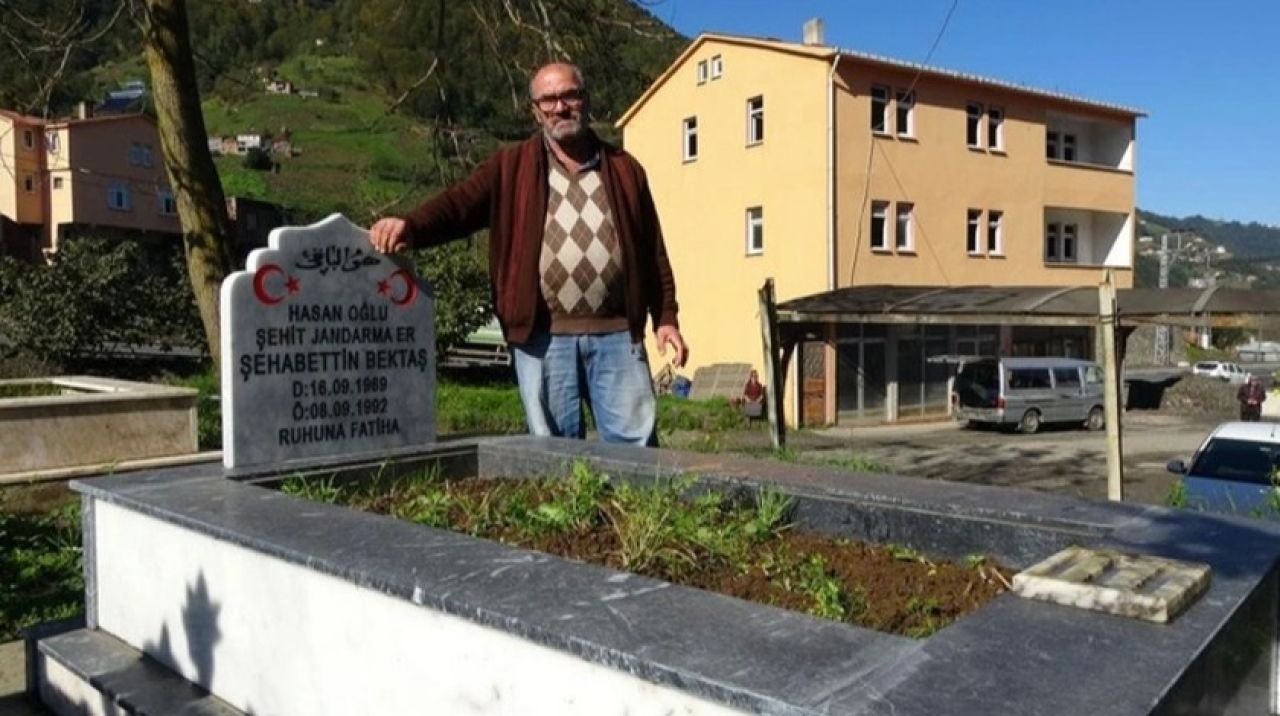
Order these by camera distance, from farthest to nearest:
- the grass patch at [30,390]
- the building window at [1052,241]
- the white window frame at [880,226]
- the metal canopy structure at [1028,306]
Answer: the building window at [1052,241] → the white window frame at [880,226] → the metal canopy structure at [1028,306] → the grass patch at [30,390]

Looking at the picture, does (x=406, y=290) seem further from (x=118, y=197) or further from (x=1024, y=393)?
(x=118, y=197)

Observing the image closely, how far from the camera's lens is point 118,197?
53.1 metres

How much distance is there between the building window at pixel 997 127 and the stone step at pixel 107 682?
97.6 ft

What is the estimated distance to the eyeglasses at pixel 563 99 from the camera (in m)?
4.13

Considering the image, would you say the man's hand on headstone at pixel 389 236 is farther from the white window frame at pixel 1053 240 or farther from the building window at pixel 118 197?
the building window at pixel 118 197

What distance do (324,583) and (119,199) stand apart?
57.8 meters

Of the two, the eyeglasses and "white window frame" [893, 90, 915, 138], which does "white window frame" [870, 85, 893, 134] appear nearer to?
"white window frame" [893, 90, 915, 138]

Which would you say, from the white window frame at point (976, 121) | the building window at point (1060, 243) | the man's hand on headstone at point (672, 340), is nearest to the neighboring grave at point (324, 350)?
the man's hand on headstone at point (672, 340)

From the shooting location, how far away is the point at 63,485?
7.97 metres

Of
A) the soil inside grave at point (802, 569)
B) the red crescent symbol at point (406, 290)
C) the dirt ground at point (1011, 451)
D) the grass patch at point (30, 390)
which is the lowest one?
the dirt ground at point (1011, 451)

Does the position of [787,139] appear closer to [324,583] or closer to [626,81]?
[626,81]

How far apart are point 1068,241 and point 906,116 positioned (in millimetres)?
9474

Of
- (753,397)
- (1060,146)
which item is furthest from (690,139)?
(1060,146)

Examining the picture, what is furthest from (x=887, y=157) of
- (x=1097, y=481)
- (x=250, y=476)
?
(x=250, y=476)
